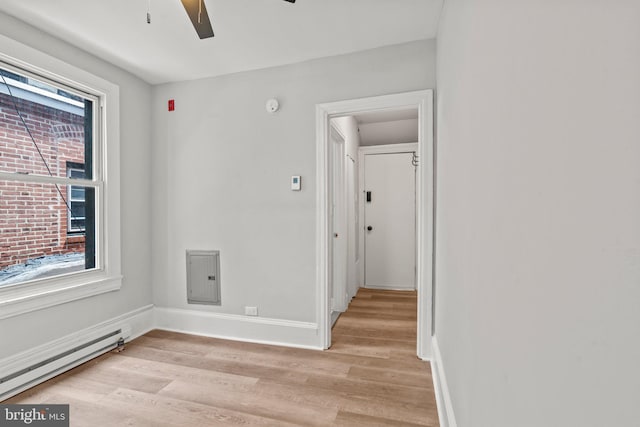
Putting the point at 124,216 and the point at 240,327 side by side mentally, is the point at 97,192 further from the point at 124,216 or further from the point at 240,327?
the point at 240,327

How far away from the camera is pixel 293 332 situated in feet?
8.95

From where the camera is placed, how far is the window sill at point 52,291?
6.77 feet

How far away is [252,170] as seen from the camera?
2867 mm

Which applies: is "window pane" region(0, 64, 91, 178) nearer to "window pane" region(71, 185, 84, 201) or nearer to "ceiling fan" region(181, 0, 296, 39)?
"window pane" region(71, 185, 84, 201)

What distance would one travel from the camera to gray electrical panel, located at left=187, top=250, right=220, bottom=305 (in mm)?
2988

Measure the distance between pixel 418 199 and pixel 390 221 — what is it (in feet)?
7.72

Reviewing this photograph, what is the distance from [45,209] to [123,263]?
32.2 inches

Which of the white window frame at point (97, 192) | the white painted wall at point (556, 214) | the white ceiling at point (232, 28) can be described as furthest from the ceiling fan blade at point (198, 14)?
the white window frame at point (97, 192)

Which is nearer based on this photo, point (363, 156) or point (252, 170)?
point (252, 170)

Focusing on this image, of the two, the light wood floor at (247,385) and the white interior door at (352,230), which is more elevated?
the white interior door at (352,230)

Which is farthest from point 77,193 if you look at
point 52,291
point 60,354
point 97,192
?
point 60,354

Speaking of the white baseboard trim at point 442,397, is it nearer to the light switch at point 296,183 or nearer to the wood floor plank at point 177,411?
the wood floor plank at point 177,411

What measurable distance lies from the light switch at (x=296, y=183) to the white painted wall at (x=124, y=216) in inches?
65.6

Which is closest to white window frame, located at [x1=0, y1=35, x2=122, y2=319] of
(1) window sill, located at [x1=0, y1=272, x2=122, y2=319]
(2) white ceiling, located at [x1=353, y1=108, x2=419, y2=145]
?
(1) window sill, located at [x1=0, y1=272, x2=122, y2=319]
